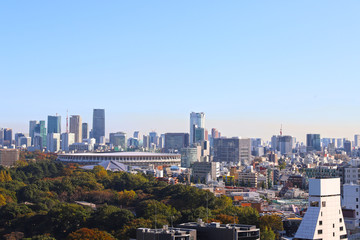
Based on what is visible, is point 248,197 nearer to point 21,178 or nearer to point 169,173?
point 21,178

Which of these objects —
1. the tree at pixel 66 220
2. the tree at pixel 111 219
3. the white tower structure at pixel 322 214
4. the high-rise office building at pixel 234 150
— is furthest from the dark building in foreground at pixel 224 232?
the high-rise office building at pixel 234 150

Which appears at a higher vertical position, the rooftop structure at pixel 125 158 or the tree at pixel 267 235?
the rooftop structure at pixel 125 158

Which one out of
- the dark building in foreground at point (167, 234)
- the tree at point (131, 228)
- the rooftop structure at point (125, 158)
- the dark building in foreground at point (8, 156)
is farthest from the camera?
the dark building in foreground at point (8, 156)

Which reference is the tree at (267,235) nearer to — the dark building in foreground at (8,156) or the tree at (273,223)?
the tree at (273,223)

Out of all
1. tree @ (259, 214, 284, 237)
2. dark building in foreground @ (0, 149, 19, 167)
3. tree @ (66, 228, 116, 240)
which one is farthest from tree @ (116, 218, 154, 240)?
dark building in foreground @ (0, 149, 19, 167)

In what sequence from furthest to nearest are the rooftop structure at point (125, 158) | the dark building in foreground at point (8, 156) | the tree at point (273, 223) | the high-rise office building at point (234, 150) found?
the high-rise office building at point (234, 150)
the dark building in foreground at point (8, 156)
the rooftop structure at point (125, 158)
the tree at point (273, 223)

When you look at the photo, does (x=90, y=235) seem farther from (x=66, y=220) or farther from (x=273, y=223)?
(x=273, y=223)

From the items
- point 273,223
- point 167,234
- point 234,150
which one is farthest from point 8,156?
point 167,234
